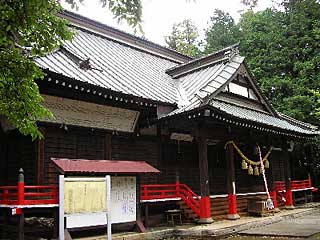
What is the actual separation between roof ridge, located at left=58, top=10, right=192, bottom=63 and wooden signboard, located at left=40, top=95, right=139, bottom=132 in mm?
6345

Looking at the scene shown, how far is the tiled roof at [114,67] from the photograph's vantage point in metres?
12.4

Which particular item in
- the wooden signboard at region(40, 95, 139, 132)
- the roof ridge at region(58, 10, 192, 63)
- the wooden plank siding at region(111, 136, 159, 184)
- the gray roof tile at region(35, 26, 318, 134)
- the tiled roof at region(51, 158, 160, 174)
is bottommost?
the tiled roof at region(51, 158, 160, 174)

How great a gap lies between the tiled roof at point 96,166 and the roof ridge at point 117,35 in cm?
855

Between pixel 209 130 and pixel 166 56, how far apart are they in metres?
9.26

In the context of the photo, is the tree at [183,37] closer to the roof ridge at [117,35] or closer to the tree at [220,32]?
the tree at [220,32]

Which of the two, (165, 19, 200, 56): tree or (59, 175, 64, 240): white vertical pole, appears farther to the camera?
(165, 19, 200, 56): tree

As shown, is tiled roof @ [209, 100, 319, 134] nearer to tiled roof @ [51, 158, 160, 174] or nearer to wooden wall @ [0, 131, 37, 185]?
tiled roof @ [51, 158, 160, 174]

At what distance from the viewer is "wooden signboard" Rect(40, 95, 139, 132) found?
1114cm

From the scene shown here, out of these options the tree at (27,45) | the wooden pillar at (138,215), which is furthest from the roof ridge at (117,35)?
the tree at (27,45)

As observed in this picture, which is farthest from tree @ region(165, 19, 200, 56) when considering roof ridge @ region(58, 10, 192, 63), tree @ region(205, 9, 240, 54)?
roof ridge @ region(58, 10, 192, 63)

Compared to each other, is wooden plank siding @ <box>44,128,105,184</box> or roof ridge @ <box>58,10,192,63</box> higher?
roof ridge @ <box>58,10,192,63</box>

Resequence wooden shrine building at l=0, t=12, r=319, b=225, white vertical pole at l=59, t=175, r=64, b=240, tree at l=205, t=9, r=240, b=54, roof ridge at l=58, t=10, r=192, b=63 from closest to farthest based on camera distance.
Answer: white vertical pole at l=59, t=175, r=64, b=240, wooden shrine building at l=0, t=12, r=319, b=225, roof ridge at l=58, t=10, r=192, b=63, tree at l=205, t=9, r=240, b=54

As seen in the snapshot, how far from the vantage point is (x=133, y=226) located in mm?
11539

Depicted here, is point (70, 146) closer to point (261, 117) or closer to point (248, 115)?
point (248, 115)
